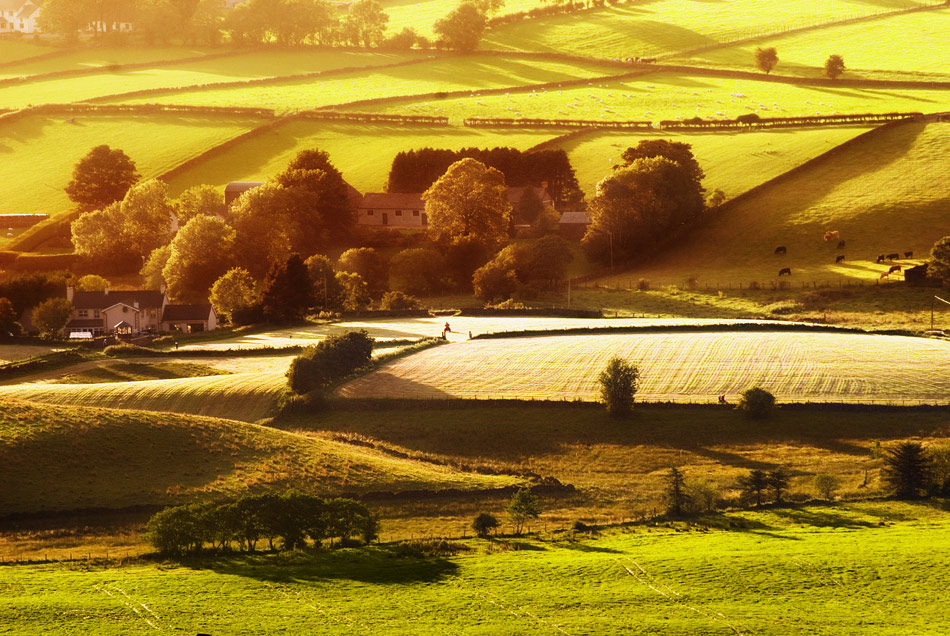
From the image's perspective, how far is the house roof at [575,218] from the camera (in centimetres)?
13612

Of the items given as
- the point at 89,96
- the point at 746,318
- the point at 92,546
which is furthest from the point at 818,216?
the point at 89,96

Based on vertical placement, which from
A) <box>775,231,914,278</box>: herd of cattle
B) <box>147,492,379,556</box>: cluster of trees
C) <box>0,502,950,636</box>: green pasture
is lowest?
<box>0,502,950,636</box>: green pasture

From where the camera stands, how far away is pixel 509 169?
145m

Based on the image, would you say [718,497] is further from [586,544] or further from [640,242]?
[640,242]

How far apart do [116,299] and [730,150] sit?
70.4 m

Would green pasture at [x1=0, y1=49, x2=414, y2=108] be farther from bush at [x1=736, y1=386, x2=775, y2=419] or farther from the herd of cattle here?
bush at [x1=736, y1=386, x2=775, y2=419]

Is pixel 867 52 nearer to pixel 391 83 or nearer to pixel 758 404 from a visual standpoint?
pixel 391 83

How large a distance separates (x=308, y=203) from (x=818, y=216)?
172ft

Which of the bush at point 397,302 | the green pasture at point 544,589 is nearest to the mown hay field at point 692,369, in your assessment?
the bush at point 397,302

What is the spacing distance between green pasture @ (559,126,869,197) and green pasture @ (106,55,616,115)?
1081 inches

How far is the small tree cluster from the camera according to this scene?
79.7m

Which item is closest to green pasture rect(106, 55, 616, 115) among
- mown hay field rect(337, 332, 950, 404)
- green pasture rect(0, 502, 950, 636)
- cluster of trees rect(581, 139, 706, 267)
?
cluster of trees rect(581, 139, 706, 267)

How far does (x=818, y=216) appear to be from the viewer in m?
127

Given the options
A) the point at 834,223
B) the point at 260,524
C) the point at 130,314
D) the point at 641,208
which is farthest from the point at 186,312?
the point at 260,524
